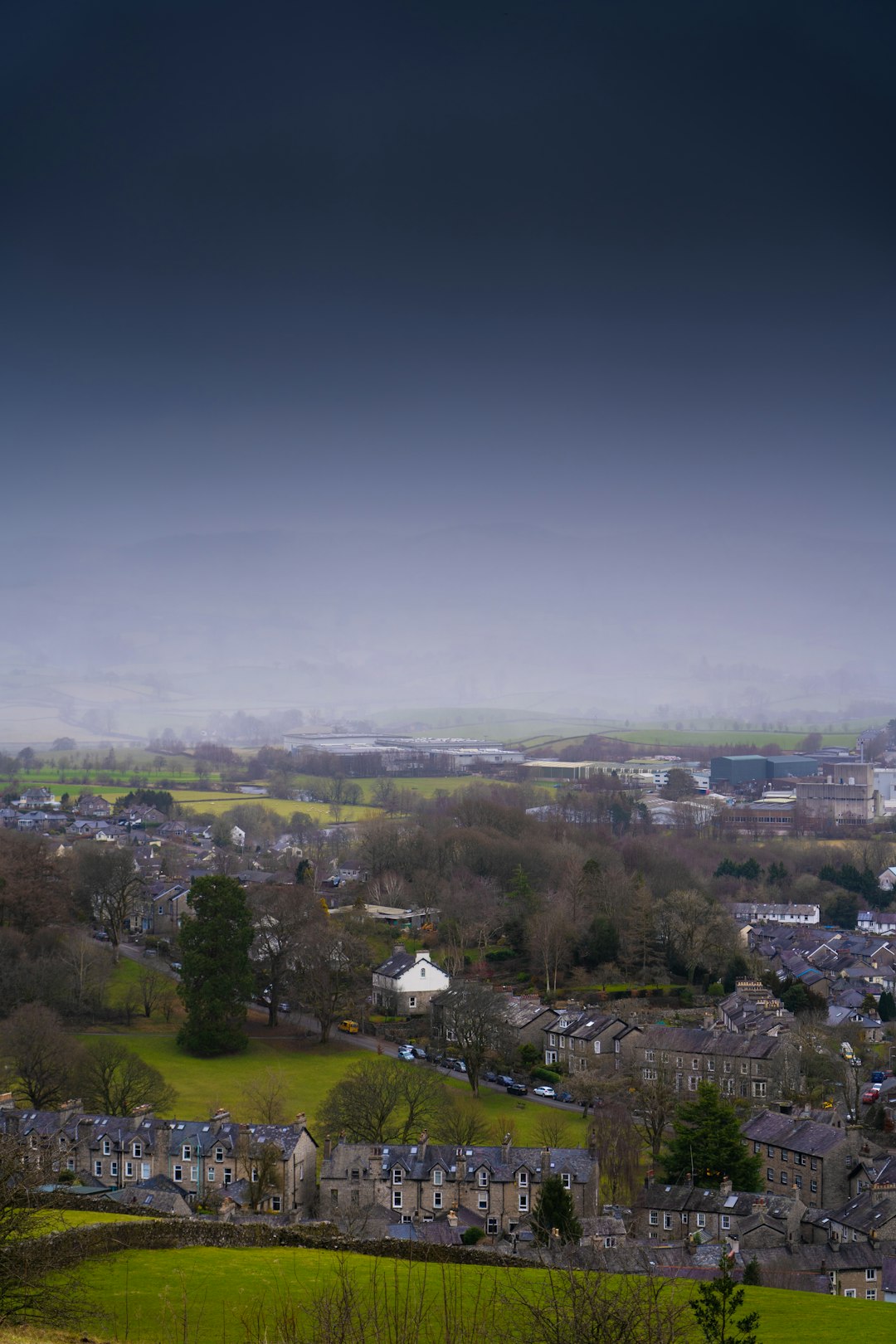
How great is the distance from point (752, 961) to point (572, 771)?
297 ft

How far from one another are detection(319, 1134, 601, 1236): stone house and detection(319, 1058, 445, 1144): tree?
157 centimetres

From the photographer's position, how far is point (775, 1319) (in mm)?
20047

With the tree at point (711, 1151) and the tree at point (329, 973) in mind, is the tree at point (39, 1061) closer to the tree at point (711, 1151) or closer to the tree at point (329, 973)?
the tree at point (329, 973)

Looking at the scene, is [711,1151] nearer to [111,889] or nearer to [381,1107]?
[381,1107]

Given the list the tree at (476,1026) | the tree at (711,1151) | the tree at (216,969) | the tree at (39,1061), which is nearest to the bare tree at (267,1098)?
the tree at (216,969)

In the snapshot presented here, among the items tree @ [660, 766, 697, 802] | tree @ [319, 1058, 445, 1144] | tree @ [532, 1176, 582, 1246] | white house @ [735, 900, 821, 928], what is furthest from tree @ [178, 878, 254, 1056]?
tree @ [660, 766, 697, 802]

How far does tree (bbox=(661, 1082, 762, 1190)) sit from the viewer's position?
3055cm

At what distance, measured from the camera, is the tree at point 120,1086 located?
33.6m

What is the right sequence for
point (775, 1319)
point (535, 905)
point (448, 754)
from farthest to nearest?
point (448, 754), point (535, 905), point (775, 1319)

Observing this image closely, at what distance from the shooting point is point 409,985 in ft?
164

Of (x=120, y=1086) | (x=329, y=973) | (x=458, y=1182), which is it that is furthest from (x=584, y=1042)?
(x=120, y=1086)

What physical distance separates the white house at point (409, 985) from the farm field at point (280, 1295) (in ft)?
93.6

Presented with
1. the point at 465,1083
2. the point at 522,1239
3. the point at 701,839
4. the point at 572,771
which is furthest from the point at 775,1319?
the point at 572,771

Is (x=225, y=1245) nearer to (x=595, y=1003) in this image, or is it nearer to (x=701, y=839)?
(x=595, y=1003)
